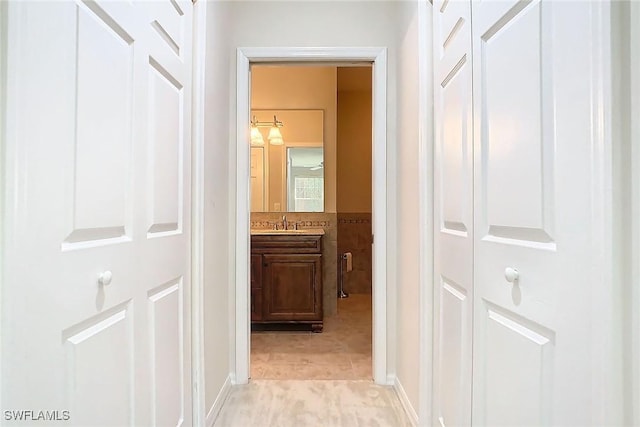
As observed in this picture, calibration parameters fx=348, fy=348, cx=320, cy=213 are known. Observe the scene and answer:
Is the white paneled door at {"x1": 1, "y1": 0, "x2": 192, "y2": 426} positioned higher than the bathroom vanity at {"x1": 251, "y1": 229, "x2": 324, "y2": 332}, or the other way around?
the white paneled door at {"x1": 1, "y1": 0, "x2": 192, "y2": 426}

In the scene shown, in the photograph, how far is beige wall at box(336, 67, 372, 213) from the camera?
16.1 feet

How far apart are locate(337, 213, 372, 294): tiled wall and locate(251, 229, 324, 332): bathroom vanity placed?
1815 millimetres

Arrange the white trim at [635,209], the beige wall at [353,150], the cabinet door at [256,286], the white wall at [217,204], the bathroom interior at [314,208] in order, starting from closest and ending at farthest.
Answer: the white trim at [635,209] < the white wall at [217,204] < the bathroom interior at [314,208] < the cabinet door at [256,286] < the beige wall at [353,150]

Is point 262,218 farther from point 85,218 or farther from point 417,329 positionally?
point 85,218

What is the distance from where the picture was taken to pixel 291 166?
373cm

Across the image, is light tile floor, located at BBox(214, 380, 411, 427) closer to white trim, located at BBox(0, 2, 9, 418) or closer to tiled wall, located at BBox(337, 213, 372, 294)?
white trim, located at BBox(0, 2, 9, 418)

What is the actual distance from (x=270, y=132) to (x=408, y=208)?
2.27m

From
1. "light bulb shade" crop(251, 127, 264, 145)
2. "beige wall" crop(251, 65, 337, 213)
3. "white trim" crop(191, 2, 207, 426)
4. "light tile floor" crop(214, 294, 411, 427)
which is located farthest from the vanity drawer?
"white trim" crop(191, 2, 207, 426)

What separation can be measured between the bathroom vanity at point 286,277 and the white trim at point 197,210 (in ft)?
5.06

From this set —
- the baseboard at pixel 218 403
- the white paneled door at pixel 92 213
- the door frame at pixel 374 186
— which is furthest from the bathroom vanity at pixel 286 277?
the white paneled door at pixel 92 213

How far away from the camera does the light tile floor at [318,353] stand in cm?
233

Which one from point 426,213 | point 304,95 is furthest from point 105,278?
point 304,95

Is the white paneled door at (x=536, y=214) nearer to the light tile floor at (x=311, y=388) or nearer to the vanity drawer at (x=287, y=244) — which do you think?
the light tile floor at (x=311, y=388)

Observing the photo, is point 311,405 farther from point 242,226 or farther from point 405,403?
point 242,226
